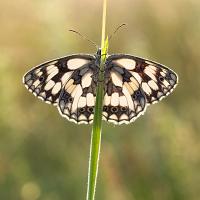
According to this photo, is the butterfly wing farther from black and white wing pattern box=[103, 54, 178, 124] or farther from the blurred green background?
the blurred green background

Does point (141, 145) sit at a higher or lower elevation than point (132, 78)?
lower

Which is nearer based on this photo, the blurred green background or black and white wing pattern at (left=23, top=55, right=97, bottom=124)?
black and white wing pattern at (left=23, top=55, right=97, bottom=124)

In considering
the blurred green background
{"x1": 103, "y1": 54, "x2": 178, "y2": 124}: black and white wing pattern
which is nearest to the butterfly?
{"x1": 103, "y1": 54, "x2": 178, "y2": 124}: black and white wing pattern

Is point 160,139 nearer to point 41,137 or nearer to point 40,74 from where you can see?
point 40,74
